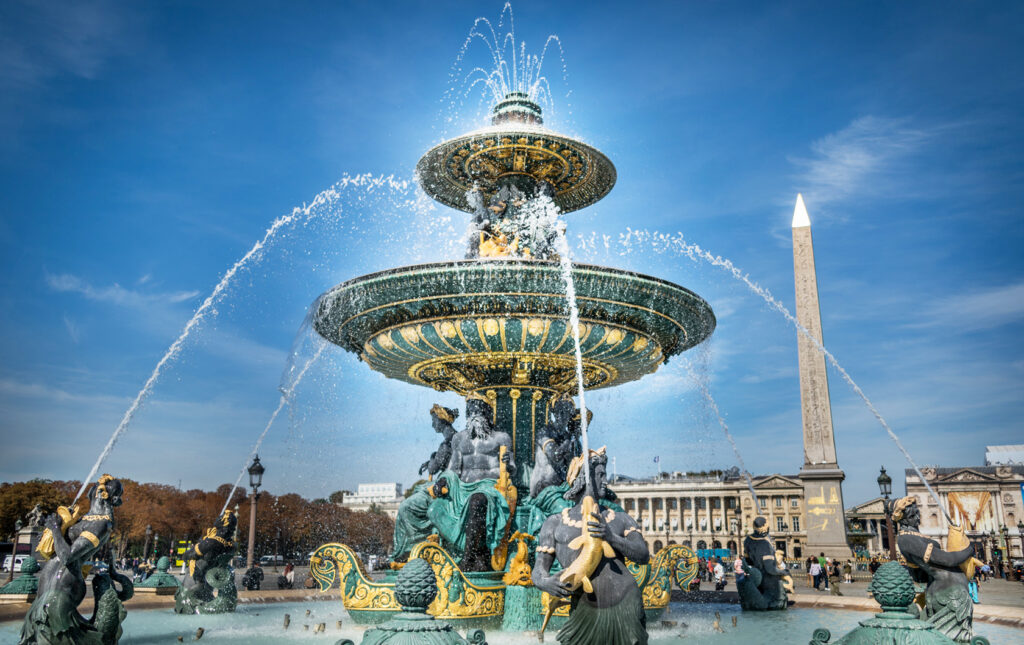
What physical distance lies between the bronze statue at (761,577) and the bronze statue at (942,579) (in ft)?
13.5

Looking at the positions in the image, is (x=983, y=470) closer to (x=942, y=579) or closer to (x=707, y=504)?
(x=707, y=504)

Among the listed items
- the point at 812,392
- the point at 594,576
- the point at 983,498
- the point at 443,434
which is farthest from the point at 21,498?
the point at 983,498

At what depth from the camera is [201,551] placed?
9.23m

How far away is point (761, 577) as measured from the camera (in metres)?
9.92

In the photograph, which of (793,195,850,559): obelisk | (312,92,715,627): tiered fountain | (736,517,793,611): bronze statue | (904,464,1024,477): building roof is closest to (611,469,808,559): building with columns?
(904,464,1024,477): building roof

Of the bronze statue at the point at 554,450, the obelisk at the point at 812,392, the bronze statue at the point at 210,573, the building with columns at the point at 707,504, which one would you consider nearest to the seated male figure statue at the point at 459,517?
the bronze statue at the point at 554,450

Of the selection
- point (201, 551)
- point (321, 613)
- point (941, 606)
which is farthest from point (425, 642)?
point (321, 613)

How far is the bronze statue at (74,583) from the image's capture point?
4.96 m

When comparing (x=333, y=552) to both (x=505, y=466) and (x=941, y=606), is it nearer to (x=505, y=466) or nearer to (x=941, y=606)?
(x=505, y=466)

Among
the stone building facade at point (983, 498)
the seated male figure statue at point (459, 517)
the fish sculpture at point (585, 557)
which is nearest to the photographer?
the fish sculpture at point (585, 557)

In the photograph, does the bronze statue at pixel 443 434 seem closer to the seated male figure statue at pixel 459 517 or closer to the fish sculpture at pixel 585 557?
the seated male figure statue at pixel 459 517

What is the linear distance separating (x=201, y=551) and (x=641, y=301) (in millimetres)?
5852

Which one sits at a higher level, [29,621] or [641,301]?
[641,301]

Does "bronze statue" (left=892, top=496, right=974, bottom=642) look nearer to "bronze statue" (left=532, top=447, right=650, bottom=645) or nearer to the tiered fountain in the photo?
"bronze statue" (left=532, top=447, right=650, bottom=645)
